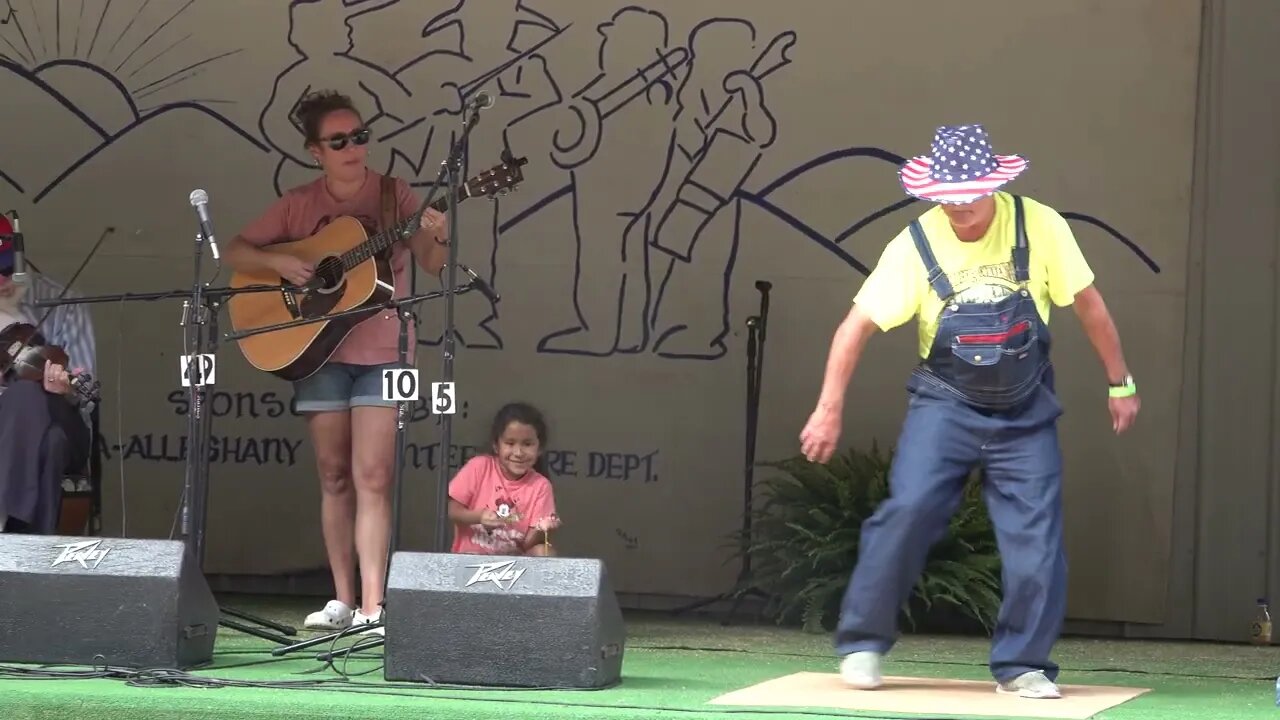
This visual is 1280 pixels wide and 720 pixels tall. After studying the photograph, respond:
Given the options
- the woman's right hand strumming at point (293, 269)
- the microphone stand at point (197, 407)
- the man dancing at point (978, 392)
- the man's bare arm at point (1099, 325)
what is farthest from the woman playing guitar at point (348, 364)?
the man's bare arm at point (1099, 325)

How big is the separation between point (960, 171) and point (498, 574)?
1.50 meters

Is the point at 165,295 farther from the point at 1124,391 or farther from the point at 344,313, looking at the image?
the point at 1124,391

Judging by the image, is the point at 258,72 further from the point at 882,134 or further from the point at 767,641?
the point at 767,641

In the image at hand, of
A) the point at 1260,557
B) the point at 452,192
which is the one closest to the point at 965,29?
the point at 1260,557

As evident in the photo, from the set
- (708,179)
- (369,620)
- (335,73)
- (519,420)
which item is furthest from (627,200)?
(369,620)

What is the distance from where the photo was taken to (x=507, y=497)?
607 cm

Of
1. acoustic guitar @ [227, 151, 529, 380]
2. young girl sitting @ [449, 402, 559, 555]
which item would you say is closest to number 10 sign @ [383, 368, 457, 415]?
acoustic guitar @ [227, 151, 529, 380]

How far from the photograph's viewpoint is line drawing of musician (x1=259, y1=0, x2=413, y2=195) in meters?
7.47

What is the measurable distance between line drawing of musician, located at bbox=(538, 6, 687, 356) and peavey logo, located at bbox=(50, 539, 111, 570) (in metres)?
2.90

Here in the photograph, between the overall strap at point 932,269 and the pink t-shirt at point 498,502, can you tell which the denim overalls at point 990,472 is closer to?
the overall strap at point 932,269

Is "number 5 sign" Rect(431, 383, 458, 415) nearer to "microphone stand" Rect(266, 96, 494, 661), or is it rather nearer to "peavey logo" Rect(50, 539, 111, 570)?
"microphone stand" Rect(266, 96, 494, 661)

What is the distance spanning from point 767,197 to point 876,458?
1123mm

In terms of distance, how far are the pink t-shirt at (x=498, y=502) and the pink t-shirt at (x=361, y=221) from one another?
1.62ft

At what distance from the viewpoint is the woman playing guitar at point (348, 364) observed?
231 inches
